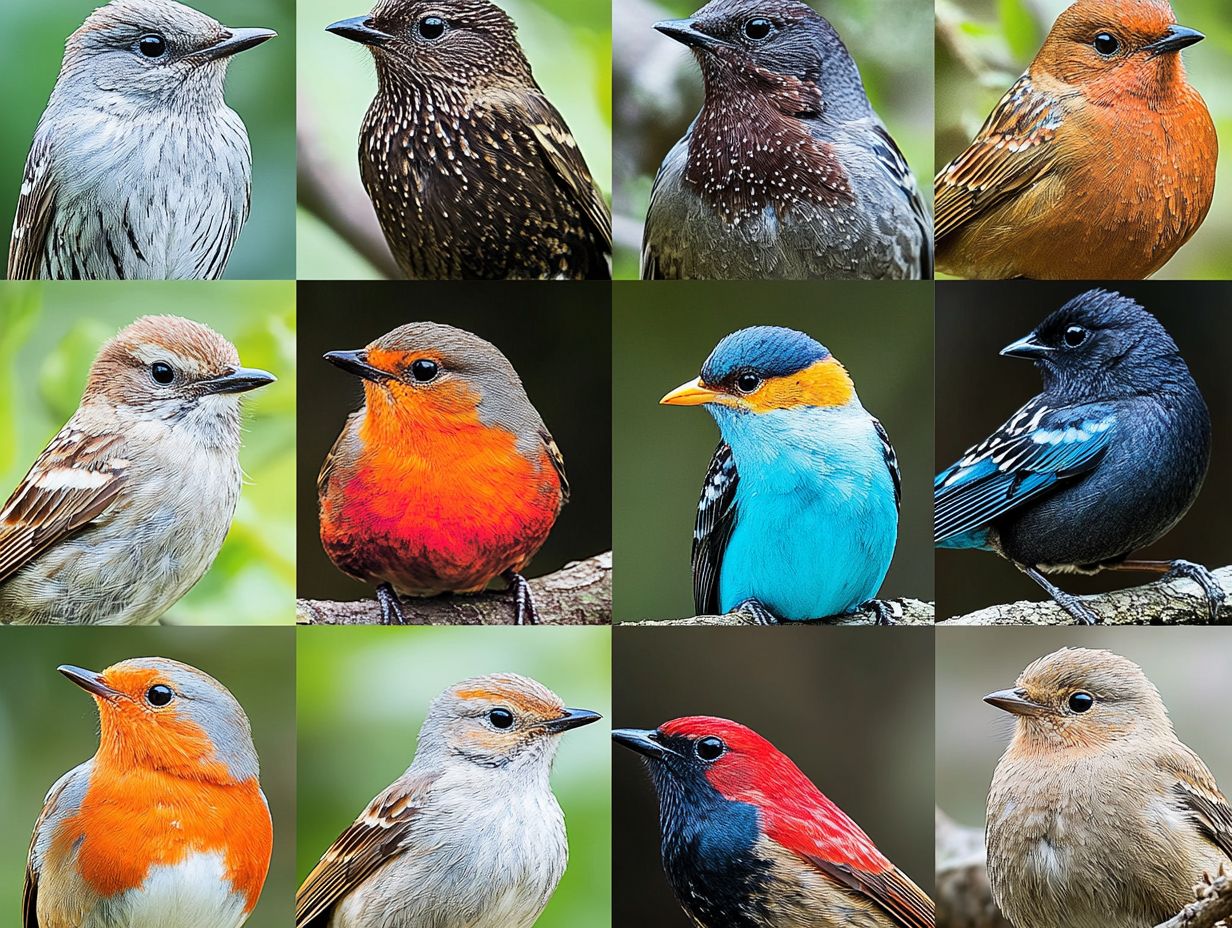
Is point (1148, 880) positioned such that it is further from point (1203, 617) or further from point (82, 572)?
point (82, 572)

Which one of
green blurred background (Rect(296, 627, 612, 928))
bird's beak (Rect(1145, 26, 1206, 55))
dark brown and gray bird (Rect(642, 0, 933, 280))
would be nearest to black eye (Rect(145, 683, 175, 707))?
green blurred background (Rect(296, 627, 612, 928))

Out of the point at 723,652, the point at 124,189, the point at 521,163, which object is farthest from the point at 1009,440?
the point at 124,189

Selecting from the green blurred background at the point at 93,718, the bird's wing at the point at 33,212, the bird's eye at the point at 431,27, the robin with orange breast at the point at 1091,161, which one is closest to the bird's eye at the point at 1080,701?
the robin with orange breast at the point at 1091,161

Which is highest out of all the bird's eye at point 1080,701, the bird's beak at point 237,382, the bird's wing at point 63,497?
the bird's beak at point 237,382

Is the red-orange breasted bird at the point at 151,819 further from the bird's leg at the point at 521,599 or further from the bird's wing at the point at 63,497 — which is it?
the bird's leg at the point at 521,599

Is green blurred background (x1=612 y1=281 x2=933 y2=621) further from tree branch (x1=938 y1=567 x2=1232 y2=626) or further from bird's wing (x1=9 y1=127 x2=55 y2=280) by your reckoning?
bird's wing (x1=9 y1=127 x2=55 y2=280)
